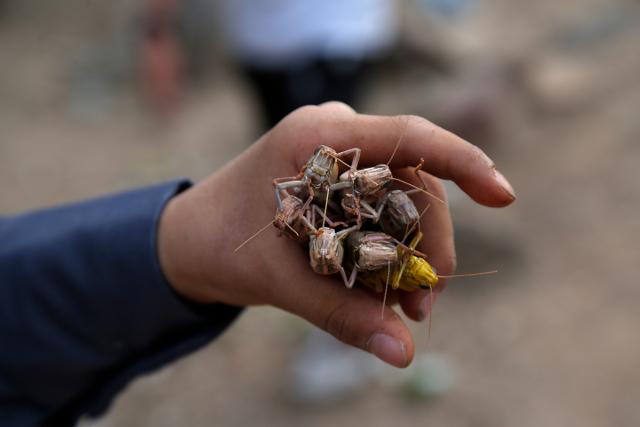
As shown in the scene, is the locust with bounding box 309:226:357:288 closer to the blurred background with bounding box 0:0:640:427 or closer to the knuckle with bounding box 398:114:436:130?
the knuckle with bounding box 398:114:436:130

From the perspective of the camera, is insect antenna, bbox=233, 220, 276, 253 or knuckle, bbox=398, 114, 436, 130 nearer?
knuckle, bbox=398, 114, 436, 130

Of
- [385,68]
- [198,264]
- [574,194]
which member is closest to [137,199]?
[198,264]

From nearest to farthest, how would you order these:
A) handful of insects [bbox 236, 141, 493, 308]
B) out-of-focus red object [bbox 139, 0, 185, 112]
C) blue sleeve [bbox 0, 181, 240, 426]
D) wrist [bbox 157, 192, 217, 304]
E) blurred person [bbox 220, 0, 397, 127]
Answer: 1. handful of insects [bbox 236, 141, 493, 308]
2. wrist [bbox 157, 192, 217, 304]
3. blue sleeve [bbox 0, 181, 240, 426]
4. blurred person [bbox 220, 0, 397, 127]
5. out-of-focus red object [bbox 139, 0, 185, 112]

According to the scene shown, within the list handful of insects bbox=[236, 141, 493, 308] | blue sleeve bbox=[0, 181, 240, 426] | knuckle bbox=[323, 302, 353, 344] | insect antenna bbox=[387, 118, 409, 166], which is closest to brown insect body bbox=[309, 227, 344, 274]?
handful of insects bbox=[236, 141, 493, 308]

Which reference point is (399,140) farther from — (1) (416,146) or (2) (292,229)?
(2) (292,229)

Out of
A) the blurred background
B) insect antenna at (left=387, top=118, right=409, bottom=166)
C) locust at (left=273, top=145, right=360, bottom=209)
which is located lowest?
the blurred background

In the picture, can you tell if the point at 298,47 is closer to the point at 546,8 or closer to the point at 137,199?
the point at 137,199

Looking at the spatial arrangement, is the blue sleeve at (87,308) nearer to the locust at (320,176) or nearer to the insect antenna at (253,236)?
the insect antenna at (253,236)
